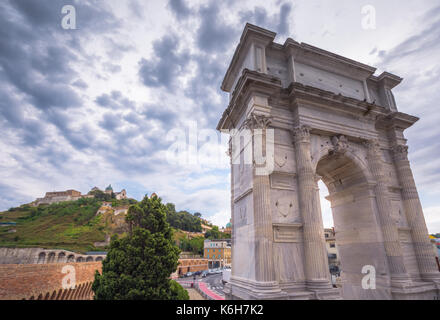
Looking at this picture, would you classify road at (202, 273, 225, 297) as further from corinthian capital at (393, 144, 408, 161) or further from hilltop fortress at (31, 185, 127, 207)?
hilltop fortress at (31, 185, 127, 207)

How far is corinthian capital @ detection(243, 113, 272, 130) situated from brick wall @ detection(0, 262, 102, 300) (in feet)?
70.9

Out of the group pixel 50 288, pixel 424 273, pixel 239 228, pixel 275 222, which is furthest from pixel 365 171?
pixel 50 288

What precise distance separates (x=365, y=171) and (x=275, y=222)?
7.13 meters

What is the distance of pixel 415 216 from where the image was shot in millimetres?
13898

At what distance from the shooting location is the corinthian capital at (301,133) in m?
12.0

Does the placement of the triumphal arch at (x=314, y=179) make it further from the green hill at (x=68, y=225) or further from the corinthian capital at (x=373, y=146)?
the green hill at (x=68, y=225)

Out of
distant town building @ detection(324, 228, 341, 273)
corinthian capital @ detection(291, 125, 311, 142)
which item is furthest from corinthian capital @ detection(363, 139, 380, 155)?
distant town building @ detection(324, 228, 341, 273)

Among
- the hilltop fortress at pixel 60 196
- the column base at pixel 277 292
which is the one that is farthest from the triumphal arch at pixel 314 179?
the hilltop fortress at pixel 60 196

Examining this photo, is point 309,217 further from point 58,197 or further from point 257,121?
point 58,197

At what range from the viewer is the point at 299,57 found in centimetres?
1423

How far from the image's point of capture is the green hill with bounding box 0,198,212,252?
8469cm

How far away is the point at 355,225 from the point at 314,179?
16.1 ft

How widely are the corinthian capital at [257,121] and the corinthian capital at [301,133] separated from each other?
5.82ft
